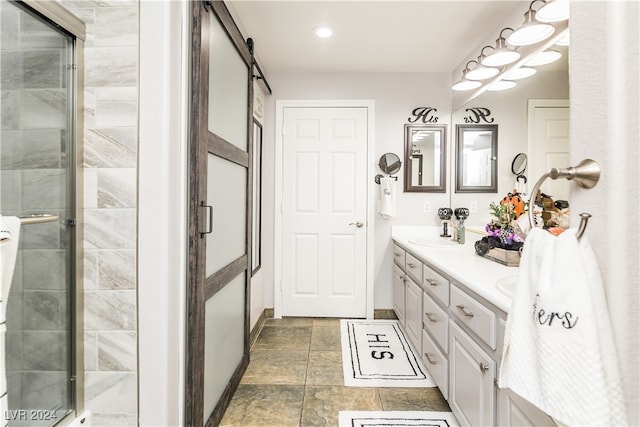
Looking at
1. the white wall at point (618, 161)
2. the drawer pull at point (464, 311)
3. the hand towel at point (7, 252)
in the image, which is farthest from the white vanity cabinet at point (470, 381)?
the hand towel at point (7, 252)

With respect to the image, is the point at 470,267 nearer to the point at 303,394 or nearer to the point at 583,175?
the point at 303,394

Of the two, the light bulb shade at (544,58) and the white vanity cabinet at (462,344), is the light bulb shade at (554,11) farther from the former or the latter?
the white vanity cabinet at (462,344)

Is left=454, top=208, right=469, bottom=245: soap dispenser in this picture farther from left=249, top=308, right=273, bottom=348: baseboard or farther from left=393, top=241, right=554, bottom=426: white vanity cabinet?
left=249, top=308, right=273, bottom=348: baseboard

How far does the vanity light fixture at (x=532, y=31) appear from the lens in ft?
6.07

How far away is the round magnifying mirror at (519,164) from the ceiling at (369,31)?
0.93 m

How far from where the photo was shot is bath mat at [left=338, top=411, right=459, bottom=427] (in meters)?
1.80

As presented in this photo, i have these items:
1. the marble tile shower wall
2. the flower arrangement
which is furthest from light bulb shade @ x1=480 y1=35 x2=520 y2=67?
the marble tile shower wall

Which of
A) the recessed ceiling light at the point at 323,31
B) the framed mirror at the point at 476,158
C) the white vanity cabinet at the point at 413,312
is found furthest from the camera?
the framed mirror at the point at 476,158

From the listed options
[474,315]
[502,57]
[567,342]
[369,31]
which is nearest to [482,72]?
[502,57]

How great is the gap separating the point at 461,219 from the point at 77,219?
9.28ft

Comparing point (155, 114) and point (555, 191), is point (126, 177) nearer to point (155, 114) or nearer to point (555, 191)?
point (155, 114)

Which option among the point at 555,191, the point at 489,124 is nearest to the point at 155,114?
the point at 555,191

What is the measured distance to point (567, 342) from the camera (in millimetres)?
534

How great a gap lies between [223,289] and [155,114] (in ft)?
3.22
